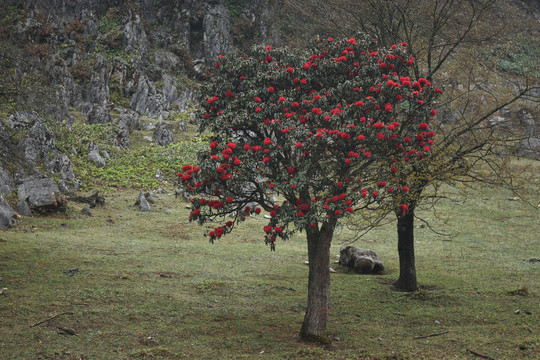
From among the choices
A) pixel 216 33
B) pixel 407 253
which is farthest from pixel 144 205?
pixel 216 33

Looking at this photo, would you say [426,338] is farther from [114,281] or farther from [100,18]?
[100,18]

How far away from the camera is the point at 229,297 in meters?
12.1

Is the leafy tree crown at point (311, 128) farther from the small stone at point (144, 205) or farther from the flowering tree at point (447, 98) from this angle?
the small stone at point (144, 205)

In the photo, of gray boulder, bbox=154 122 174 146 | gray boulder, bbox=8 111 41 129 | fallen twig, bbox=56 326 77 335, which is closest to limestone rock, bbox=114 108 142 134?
gray boulder, bbox=154 122 174 146

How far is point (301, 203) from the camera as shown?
8430 millimetres

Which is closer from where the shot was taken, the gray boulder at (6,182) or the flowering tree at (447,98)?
the flowering tree at (447,98)

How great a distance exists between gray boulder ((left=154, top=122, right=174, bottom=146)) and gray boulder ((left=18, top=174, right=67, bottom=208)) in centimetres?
1515

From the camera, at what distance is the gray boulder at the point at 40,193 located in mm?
18797

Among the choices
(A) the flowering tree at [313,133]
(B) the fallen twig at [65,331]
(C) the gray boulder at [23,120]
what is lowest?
(B) the fallen twig at [65,331]

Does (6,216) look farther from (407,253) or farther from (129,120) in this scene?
(129,120)

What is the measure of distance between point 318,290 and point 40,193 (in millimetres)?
15613

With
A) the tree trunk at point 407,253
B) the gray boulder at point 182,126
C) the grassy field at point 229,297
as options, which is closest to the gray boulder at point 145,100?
the gray boulder at point 182,126

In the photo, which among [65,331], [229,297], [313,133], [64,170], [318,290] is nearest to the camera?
[313,133]

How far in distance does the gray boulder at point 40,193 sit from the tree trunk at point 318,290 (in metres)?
14.8
